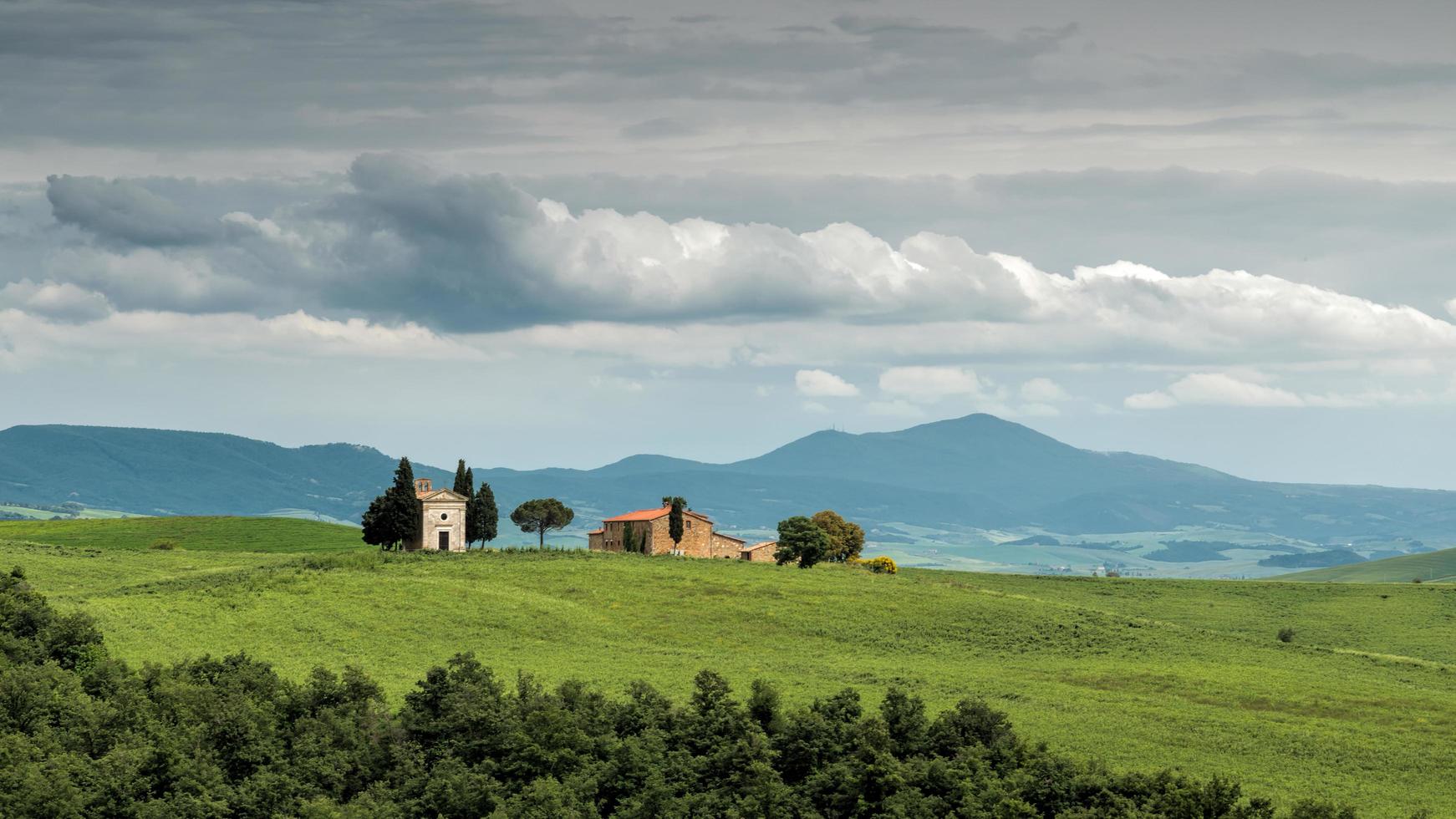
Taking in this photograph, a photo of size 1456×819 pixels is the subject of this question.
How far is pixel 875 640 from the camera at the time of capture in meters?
93.6

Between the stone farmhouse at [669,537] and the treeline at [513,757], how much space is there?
67199 millimetres

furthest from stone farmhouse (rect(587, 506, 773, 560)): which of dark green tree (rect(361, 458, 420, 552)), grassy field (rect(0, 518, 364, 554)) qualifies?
grassy field (rect(0, 518, 364, 554))

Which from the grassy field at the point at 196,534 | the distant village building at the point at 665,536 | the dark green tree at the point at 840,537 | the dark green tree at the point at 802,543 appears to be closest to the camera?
the dark green tree at the point at 802,543

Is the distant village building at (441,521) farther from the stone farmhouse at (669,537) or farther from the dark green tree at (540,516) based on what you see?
the dark green tree at (540,516)

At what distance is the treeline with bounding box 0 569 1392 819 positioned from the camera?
5253cm

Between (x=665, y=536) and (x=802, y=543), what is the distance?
43.5 ft

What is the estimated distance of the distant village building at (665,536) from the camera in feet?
442

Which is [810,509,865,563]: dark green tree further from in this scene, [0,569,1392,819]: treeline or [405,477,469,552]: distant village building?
[0,569,1392,819]: treeline

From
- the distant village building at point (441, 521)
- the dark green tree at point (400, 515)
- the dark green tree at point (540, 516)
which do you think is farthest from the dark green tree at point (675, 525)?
the dark green tree at point (400, 515)

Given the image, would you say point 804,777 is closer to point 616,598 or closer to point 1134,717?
point 1134,717

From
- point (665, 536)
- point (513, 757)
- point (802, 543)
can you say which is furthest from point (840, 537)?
point (513, 757)

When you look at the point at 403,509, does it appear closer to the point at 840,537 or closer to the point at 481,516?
the point at 481,516

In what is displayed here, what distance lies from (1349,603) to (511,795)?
4011 inches

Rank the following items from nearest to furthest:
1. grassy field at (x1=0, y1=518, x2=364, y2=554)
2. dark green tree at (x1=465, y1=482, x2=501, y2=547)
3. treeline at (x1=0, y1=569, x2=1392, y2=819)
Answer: treeline at (x1=0, y1=569, x2=1392, y2=819), dark green tree at (x1=465, y1=482, x2=501, y2=547), grassy field at (x1=0, y1=518, x2=364, y2=554)
